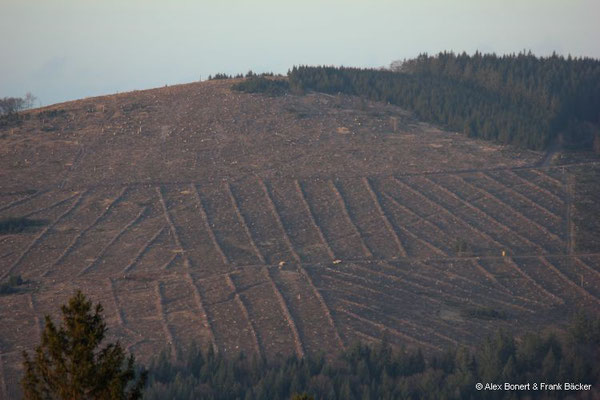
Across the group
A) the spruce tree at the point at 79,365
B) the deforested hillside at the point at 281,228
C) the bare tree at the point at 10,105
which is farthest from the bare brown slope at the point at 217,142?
the spruce tree at the point at 79,365

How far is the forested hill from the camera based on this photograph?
151 ft

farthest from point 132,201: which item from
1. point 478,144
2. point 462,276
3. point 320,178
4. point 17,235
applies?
point 478,144

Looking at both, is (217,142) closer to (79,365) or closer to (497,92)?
(497,92)

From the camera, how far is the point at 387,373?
22.0 meters

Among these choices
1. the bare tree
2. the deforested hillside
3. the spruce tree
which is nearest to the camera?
the spruce tree

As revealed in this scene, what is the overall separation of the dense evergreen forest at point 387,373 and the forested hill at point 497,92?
77.5ft

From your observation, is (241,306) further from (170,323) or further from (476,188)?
(476,188)

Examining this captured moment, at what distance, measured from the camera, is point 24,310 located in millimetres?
25891

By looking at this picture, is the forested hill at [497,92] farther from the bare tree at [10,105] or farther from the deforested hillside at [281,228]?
the bare tree at [10,105]

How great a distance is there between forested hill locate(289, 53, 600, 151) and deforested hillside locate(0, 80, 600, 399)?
6.48ft

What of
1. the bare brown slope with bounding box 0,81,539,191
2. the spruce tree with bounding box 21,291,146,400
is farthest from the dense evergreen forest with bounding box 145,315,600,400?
the bare brown slope with bounding box 0,81,539,191

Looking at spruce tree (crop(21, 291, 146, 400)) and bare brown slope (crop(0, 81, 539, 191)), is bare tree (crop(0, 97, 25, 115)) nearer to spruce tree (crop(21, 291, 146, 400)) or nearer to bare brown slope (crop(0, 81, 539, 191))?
bare brown slope (crop(0, 81, 539, 191))

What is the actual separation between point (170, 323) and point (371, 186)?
14877mm

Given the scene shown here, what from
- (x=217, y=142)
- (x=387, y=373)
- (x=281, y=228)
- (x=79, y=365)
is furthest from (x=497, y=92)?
(x=79, y=365)
